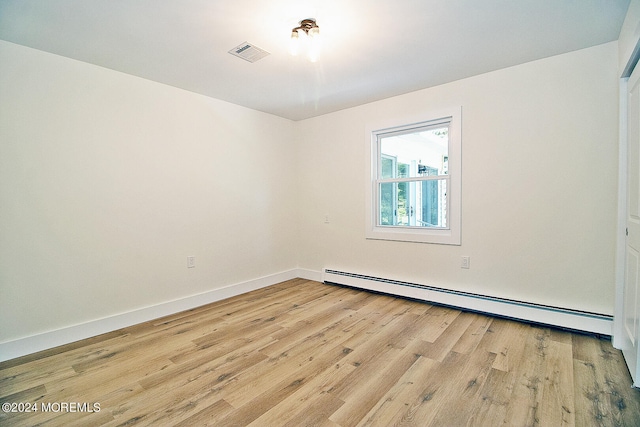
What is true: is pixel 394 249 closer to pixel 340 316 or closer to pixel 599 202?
pixel 340 316

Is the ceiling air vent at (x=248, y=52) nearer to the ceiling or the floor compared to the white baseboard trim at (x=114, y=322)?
nearer to the ceiling

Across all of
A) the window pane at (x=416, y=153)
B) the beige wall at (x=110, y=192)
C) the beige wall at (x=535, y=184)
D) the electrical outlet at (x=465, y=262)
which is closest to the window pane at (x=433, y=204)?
the window pane at (x=416, y=153)

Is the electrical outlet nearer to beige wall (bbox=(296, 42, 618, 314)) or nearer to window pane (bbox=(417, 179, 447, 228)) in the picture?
beige wall (bbox=(296, 42, 618, 314))

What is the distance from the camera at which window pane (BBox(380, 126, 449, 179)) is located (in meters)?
3.38

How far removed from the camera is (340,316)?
9.84 ft

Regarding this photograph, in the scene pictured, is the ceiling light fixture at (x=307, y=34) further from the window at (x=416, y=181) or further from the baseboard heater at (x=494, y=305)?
the baseboard heater at (x=494, y=305)

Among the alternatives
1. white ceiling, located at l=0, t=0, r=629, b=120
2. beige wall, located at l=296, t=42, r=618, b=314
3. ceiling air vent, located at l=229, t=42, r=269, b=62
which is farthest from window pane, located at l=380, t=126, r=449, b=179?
ceiling air vent, located at l=229, t=42, r=269, b=62

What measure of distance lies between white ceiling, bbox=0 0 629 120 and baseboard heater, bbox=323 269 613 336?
2210 mm

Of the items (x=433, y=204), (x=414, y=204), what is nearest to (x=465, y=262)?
(x=433, y=204)

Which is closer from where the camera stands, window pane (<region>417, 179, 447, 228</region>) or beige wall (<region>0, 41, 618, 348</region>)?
beige wall (<region>0, 41, 618, 348</region>)

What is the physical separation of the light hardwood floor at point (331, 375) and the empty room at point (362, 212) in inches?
0.7

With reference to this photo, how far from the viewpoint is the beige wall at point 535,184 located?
8.05ft

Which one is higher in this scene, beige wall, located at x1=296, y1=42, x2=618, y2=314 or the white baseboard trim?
beige wall, located at x1=296, y1=42, x2=618, y2=314

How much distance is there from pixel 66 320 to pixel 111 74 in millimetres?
2196
